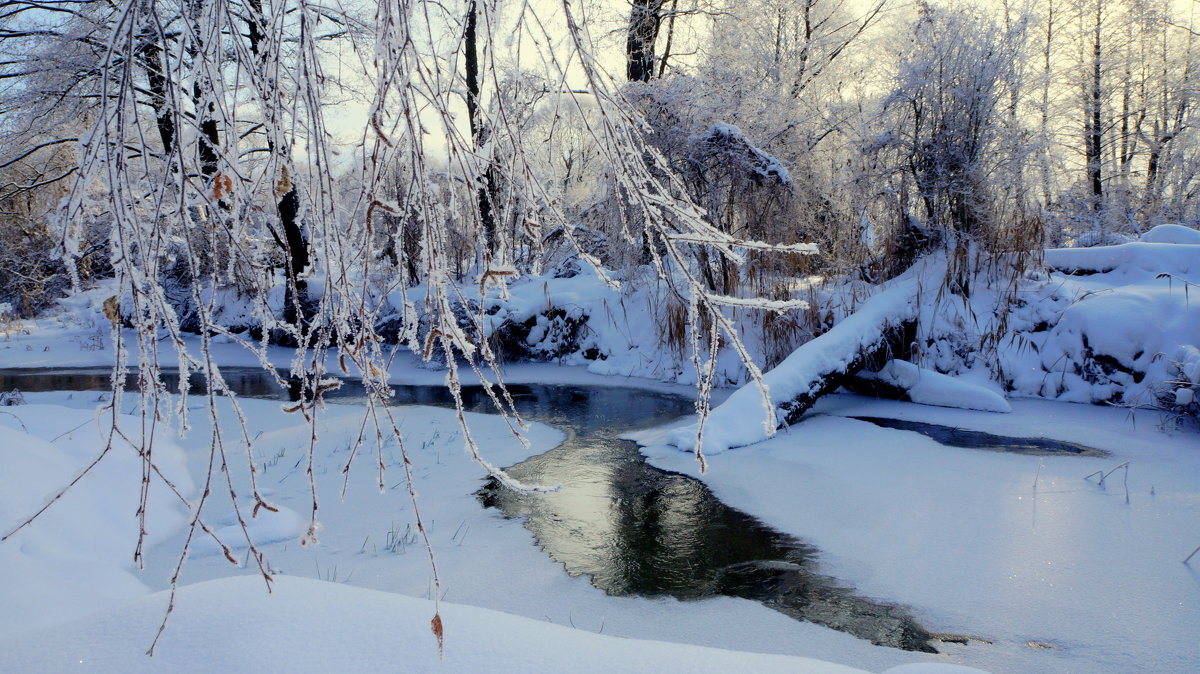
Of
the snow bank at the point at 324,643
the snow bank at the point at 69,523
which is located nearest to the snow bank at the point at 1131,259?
the snow bank at the point at 324,643

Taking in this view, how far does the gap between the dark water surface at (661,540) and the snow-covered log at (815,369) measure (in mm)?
726

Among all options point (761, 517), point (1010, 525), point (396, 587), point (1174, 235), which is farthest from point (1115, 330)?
point (396, 587)

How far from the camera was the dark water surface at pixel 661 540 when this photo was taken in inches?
110

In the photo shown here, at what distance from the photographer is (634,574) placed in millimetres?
3119

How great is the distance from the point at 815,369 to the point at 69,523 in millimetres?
5181

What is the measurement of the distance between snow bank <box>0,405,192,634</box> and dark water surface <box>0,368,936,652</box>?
5.81 ft

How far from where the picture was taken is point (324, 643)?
4.59 ft

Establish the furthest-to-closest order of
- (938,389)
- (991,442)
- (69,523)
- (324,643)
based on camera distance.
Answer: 1. (938,389)
2. (991,442)
3. (69,523)
4. (324,643)

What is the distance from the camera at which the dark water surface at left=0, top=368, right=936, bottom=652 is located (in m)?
2.80

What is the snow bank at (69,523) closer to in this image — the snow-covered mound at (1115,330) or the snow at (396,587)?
the snow at (396,587)

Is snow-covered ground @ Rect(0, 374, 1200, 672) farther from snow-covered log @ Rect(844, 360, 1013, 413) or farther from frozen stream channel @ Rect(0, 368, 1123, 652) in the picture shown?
snow-covered log @ Rect(844, 360, 1013, 413)

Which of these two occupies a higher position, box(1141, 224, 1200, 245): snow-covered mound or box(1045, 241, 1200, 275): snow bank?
box(1141, 224, 1200, 245): snow-covered mound

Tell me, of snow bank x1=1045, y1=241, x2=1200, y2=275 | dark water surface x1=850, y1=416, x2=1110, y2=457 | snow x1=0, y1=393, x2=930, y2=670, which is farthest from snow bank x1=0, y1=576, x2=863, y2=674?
snow bank x1=1045, y1=241, x2=1200, y2=275

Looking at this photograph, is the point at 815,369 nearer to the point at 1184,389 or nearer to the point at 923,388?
the point at 923,388
